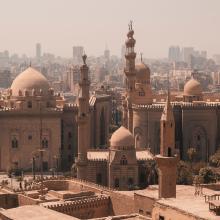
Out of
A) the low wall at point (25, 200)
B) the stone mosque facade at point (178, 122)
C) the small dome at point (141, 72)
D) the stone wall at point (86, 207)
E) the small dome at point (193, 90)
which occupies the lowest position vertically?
the stone wall at point (86, 207)

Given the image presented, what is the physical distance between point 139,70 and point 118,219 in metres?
24.7

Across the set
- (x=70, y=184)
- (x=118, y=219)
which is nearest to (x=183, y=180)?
(x=70, y=184)

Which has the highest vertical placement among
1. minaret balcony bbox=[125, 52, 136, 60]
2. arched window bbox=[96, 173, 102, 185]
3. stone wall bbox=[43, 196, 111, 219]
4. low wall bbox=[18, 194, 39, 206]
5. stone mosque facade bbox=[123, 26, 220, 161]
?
minaret balcony bbox=[125, 52, 136, 60]

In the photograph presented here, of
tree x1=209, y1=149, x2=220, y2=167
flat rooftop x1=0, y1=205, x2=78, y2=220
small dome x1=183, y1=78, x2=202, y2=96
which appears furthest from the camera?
small dome x1=183, y1=78, x2=202, y2=96

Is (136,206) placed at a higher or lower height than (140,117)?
lower

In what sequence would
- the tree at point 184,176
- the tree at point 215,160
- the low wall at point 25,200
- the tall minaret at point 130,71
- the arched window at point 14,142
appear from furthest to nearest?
the arched window at point 14,142
the tall minaret at point 130,71
the tree at point 215,160
the tree at point 184,176
the low wall at point 25,200

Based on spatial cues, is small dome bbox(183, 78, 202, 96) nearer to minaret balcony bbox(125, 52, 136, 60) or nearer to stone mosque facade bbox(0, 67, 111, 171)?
minaret balcony bbox(125, 52, 136, 60)

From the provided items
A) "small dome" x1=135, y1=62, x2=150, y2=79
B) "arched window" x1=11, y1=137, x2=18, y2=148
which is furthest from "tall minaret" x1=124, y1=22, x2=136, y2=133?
"arched window" x1=11, y1=137, x2=18, y2=148

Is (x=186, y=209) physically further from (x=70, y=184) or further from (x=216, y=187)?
(x=70, y=184)

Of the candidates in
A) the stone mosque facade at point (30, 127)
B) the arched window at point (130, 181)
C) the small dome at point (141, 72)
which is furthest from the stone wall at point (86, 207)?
the small dome at point (141, 72)

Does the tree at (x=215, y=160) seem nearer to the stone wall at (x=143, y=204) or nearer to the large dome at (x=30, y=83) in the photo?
the large dome at (x=30, y=83)

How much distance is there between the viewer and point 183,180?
3966 cm

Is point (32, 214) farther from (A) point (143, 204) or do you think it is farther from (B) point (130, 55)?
(B) point (130, 55)

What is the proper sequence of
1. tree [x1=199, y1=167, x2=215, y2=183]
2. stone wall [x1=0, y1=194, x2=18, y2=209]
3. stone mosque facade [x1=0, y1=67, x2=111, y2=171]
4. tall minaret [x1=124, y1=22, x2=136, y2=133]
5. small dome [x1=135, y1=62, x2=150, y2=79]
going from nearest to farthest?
stone wall [x1=0, y1=194, x2=18, y2=209] < tree [x1=199, y1=167, x2=215, y2=183] < tall minaret [x1=124, y1=22, x2=136, y2=133] < stone mosque facade [x1=0, y1=67, x2=111, y2=171] < small dome [x1=135, y1=62, x2=150, y2=79]
